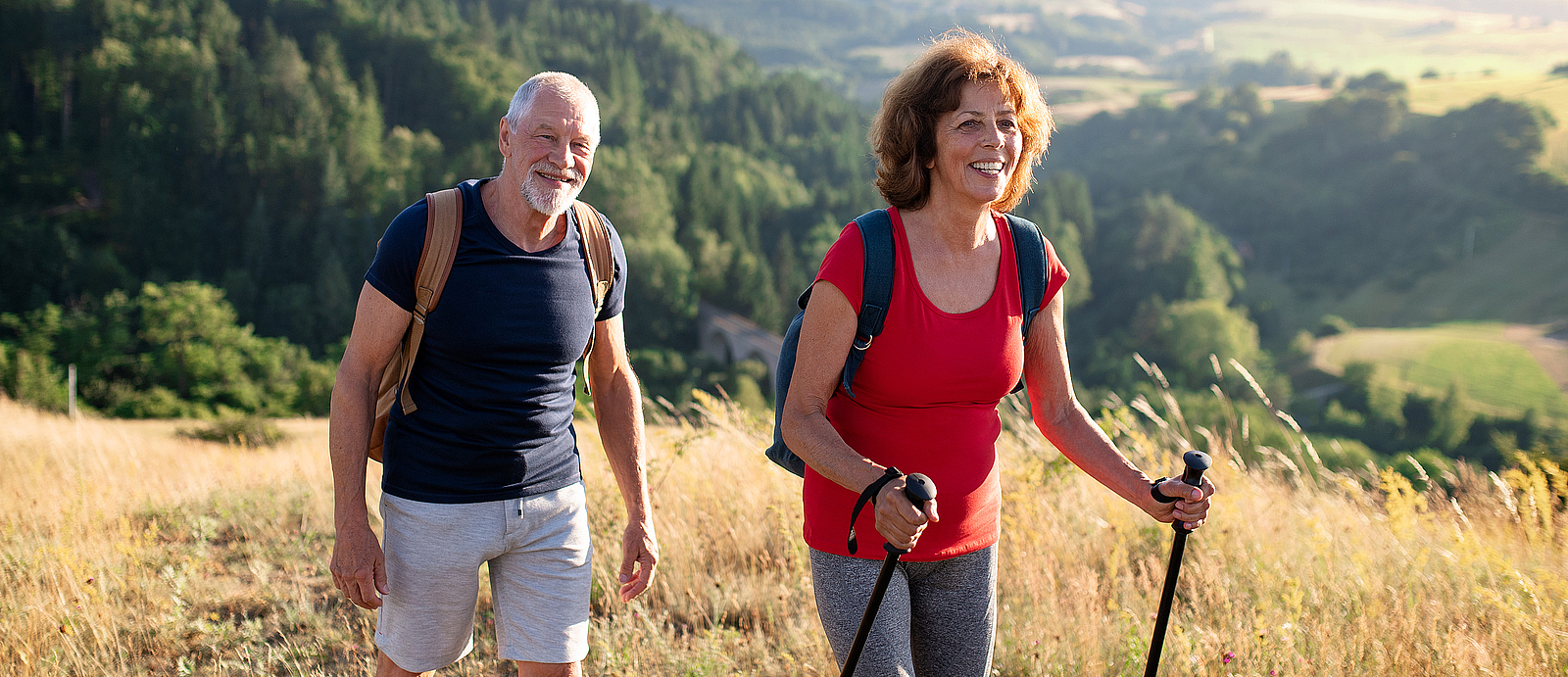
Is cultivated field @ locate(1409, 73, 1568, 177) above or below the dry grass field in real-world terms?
above

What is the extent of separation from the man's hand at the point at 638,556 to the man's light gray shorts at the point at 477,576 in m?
0.13

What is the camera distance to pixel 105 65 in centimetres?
6606

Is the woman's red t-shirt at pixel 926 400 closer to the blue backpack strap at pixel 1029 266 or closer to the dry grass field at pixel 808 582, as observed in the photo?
the blue backpack strap at pixel 1029 266

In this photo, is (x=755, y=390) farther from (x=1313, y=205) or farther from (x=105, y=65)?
(x=1313, y=205)

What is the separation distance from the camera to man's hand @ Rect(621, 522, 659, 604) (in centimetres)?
246

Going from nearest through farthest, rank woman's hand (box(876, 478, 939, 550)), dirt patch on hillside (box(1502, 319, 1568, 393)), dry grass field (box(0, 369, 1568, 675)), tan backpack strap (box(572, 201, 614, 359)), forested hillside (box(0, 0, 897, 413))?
woman's hand (box(876, 478, 939, 550))
tan backpack strap (box(572, 201, 614, 359))
dry grass field (box(0, 369, 1568, 675))
forested hillside (box(0, 0, 897, 413))
dirt patch on hillside (box(1502, 319, 1568, 393))

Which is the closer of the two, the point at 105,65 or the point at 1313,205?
the point at 105,65

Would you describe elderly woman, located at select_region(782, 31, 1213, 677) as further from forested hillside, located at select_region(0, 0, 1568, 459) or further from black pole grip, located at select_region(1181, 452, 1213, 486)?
forested hillside, located at select_region(0, 0, 1568, 459)

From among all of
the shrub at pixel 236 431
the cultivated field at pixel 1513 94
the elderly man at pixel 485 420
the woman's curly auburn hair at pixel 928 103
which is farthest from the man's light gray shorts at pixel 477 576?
the cultivated field at pixel 1513 94

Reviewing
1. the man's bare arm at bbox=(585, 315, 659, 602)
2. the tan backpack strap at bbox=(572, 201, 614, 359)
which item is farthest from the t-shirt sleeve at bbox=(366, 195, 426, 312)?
the man's bare arm at bbox=(585, 315, 659, 602)

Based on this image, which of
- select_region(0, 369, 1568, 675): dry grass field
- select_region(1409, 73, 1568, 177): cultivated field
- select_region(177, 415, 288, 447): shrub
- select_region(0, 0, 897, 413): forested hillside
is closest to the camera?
select_region(0, 369, 1568, 675): dry grass field

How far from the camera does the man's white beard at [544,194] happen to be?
2.18 m

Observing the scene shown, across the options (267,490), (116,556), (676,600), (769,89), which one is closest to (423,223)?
(676,600)

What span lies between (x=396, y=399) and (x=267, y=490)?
3498 mm
